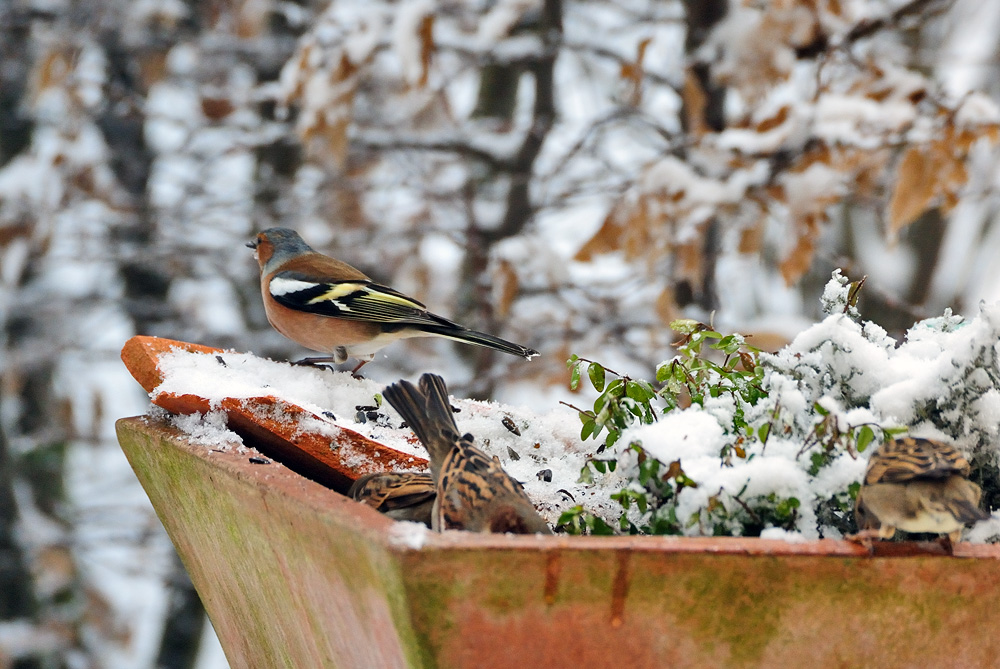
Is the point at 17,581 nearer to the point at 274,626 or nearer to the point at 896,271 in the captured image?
the point at 274,626

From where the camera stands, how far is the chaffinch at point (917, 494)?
1.05m

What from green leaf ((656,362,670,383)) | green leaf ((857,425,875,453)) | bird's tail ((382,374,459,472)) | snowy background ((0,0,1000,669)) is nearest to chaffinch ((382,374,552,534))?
bird's tail ((382,374,459,472))

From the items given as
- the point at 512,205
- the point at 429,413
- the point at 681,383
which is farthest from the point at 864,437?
the point at 512,205

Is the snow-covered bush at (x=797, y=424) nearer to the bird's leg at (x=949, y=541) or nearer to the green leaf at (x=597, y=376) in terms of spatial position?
the green leaf at (x=597, y=376)

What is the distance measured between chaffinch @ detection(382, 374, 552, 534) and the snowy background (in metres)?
2.52

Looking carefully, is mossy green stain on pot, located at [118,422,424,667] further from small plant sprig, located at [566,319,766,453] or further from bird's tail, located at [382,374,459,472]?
small plant sprig, located at [566,319,766,453]

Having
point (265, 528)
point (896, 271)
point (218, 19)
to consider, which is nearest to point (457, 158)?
point (218, 19)

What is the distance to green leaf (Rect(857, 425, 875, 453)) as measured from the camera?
1217 mm

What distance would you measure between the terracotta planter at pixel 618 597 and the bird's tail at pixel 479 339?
4.20 ft

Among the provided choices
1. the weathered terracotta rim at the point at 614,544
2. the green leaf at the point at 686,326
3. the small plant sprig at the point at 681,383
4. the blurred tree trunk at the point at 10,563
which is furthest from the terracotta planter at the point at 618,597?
the blurred tree trunk at the point at 10,563

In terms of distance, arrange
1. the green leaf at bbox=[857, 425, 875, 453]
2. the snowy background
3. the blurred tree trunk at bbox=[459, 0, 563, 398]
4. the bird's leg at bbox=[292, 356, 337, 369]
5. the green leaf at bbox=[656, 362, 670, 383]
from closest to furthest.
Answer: the green leaf at bbox=[857, 425, 875, 453] → the green leaf at bbox=[656, 362, 670, 383] → the bird's leg at bbox=[292, 356, 337, 369] → the snowy background → the blurred tree trunk at bbox=[459, 0, 563, 398]

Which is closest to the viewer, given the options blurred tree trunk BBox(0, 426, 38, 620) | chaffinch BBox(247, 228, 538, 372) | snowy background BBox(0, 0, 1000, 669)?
chaffinch BBox(247, 228, 538, 372)

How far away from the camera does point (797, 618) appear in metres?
1.02

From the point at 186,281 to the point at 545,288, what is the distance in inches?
Result: 108
